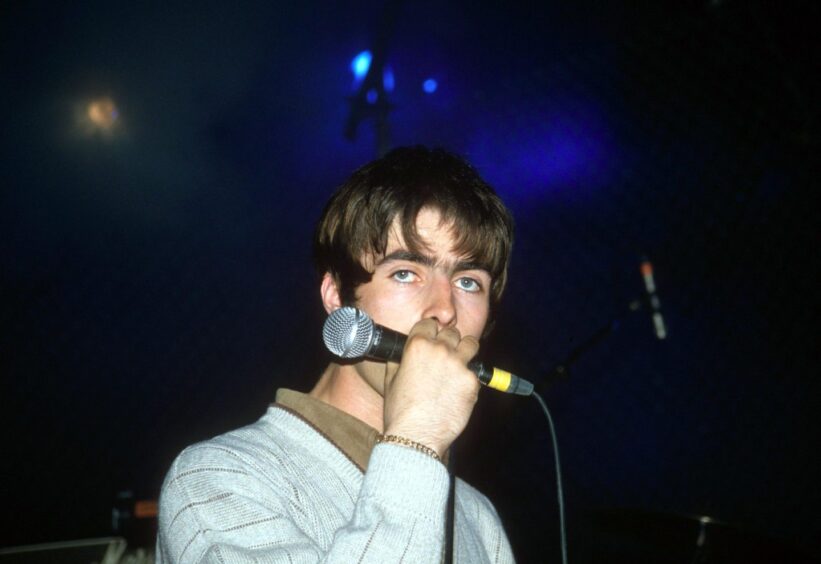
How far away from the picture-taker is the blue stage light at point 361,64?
13.8 feet

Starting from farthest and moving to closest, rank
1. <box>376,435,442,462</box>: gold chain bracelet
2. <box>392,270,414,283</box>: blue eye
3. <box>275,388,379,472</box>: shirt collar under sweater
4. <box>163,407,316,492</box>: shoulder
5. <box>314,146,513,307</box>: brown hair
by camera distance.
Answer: <box>314,146,513,307</box>: brown hair → <box>392,270,414,283</box>: blue eye → <box>275,388,379,472</box>: shirt collar under sweater → <box>163,407,316,492</box>: shoulder → <box>376,435,442,462</box>: gold chain bracelet

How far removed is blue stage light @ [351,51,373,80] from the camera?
13.8 feet

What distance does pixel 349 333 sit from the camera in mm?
1146

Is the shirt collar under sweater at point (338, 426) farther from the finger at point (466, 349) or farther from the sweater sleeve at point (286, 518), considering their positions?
the finger at point (466, 349)

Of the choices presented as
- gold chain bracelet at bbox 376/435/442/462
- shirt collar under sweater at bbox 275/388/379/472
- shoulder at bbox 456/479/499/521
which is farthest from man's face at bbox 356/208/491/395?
shoulder at bbox 456/479/499/521

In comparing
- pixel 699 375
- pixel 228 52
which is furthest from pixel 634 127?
pixel 228 52

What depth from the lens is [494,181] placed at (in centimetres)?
477

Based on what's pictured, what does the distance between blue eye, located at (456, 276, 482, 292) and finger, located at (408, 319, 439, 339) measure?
1.51ft

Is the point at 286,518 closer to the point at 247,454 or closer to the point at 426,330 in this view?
the point at 247,454

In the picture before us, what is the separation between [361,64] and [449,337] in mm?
3839

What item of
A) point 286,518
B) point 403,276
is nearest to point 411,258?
point 403,276

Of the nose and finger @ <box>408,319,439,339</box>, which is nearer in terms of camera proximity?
finger @ <box>408,319,439,339</box>

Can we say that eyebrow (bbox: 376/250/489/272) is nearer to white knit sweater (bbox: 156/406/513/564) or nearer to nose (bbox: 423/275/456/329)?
nose (bbox: 423/275/456/329)

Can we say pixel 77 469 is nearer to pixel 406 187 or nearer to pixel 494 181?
pixel 406 187
